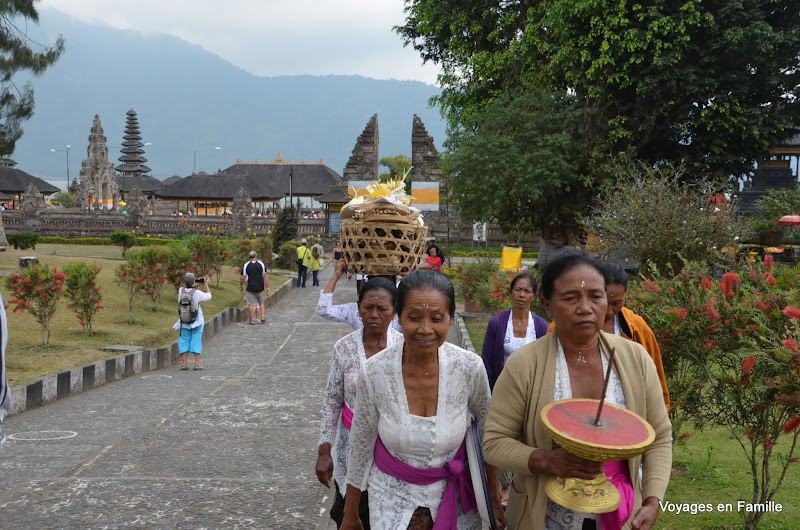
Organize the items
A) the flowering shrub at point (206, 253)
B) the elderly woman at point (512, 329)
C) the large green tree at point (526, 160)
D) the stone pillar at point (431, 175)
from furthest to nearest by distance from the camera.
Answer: the stone pillar at point (431, 175) < the large green tree at point (526, 160) < the flowering shrub at point (206, 253) < the elderly woman at point (512, 329)

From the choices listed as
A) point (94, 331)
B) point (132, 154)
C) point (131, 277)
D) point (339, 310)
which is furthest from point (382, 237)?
point (132, 154)

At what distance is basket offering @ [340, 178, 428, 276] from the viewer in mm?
4574

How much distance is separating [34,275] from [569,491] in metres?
10.4

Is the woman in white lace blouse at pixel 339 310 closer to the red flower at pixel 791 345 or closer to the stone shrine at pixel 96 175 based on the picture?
the red flower at pixel 791 345

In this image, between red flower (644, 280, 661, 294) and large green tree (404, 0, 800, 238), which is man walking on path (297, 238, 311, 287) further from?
red flower (644, 280, 661, 294)

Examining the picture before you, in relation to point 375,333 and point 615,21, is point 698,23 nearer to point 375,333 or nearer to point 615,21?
point 615,21

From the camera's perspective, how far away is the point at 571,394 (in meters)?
2.60

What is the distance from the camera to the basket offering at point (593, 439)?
2.21m

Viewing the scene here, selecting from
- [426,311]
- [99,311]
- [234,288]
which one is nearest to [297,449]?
[426,311]

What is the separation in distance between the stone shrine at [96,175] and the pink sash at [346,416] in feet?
233

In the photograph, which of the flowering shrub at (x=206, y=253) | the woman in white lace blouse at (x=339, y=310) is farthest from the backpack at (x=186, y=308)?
the flowering shrub at (x=206, y=253)

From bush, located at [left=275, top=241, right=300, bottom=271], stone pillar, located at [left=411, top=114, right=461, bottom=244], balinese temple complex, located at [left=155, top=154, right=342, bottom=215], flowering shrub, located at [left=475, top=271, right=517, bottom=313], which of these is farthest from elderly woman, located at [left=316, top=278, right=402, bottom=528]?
balinese temple complex, located at [left=155, top=154, right=342, bottom=215]

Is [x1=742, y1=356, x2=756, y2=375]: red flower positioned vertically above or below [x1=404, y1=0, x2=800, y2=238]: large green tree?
below

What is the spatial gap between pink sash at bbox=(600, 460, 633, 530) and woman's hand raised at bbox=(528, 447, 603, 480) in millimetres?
147
